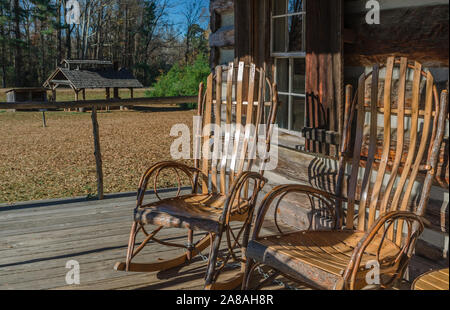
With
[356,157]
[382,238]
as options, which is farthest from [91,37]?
[382,238]

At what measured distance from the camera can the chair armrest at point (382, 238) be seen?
5.17 ft

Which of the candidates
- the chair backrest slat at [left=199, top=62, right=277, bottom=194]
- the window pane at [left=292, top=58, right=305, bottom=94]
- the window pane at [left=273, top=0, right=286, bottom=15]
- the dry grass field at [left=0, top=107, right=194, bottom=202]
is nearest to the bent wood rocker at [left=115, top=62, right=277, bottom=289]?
the chair backrest slat at [left=199, top=62, right=277, bottom=194]

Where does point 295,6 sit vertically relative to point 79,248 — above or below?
above

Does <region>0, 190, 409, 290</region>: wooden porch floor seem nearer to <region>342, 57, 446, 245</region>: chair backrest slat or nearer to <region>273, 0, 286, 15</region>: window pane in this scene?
<region>342, 57, 446, 245</region>: chair backrest slat

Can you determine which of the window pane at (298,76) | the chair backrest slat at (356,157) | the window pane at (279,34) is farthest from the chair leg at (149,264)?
the window pane at (279,34)

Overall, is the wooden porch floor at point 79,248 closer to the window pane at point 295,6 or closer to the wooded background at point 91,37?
the window pane at point 295,6

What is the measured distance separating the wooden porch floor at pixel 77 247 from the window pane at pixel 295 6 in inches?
67.2

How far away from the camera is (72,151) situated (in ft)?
32.0

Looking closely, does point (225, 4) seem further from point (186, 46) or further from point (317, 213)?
point (186, 46)

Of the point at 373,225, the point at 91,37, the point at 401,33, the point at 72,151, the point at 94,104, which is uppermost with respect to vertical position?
the point at 91,37

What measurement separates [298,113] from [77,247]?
1.72 metres

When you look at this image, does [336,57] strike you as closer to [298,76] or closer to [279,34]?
[298,76]

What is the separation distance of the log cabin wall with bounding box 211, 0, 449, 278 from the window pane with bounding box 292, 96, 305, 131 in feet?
0.35
